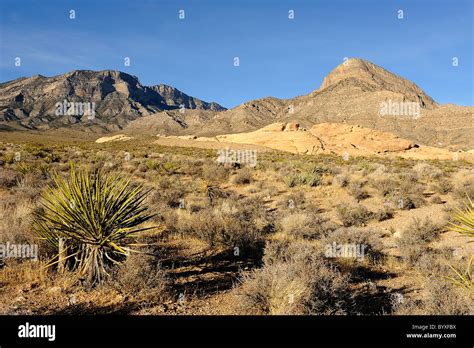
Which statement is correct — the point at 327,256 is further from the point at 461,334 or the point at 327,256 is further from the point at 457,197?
the point at 457,197

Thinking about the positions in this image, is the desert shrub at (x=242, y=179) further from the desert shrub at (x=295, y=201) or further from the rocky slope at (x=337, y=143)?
the rocky slope at (x=337, y=143)

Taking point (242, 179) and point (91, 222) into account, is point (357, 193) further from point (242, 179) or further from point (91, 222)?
point (91, 222)

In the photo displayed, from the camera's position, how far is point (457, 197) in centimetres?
1301

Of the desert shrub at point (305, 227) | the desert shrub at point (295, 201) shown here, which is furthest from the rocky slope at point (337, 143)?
the desert shrub at point (305, 227)

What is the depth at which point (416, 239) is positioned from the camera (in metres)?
7.89

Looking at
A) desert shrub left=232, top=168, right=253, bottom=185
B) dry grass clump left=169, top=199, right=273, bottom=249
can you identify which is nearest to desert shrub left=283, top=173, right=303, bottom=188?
desert shrub left=232, top=168, right=253, bottom=185

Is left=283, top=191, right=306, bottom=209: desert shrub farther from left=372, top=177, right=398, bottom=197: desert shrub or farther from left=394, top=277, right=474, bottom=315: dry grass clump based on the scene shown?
left=394, top=277, right=474, bottom=315: dry grass clump

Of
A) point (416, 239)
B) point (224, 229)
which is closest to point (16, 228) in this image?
point (224, 229)

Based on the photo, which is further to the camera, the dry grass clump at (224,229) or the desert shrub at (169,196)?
the desert shrub at (169,196)

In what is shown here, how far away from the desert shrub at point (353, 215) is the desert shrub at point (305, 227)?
0.93m

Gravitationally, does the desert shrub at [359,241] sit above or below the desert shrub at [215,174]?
below

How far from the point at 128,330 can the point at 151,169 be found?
1620 cm

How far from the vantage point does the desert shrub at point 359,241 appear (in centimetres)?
708

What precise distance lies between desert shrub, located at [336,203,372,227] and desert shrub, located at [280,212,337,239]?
93 cm
